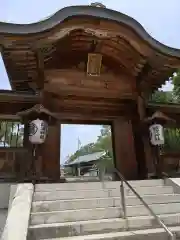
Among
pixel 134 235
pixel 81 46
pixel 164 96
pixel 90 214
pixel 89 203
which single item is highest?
pixel 164 96

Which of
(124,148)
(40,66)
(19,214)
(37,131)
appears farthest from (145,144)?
(19,214)

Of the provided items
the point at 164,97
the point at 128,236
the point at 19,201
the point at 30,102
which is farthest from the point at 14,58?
the point at 164,97

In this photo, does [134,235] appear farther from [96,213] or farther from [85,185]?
[85,185]

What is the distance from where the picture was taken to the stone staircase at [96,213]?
3.39 metres

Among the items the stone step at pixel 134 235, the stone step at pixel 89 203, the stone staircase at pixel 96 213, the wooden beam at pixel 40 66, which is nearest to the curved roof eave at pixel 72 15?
the wooden beam at pixel 40 66

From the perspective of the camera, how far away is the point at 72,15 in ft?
19.2

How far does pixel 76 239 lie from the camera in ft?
10.5

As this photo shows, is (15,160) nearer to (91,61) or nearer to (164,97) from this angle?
(91,61)

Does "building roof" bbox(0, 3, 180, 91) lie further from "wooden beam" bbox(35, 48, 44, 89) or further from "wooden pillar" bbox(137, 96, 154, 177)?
"wooden pillar" bbox(137, 96, 154, 177)

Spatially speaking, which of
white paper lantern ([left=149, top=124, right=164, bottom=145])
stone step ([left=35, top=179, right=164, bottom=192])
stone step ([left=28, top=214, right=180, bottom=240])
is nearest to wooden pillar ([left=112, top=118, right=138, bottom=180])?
white paper lantern ([left=149, top=124, right=164, bottom=145])

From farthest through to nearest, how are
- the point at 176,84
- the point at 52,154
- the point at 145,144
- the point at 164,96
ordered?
the point at 164,96, the point at 176,84, the point at 145,144, the point at 52,154

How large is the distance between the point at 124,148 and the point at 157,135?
148 centimetres

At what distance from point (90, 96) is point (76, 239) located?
486 cm

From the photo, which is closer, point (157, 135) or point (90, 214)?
point (90, 214)
